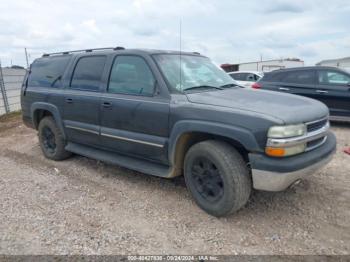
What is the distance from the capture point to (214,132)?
3.39 m

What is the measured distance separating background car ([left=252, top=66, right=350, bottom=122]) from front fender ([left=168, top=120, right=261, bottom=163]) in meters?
5.76

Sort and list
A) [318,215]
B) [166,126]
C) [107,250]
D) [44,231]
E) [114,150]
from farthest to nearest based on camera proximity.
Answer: [114,150] < [166,126] < [318,215] < [44,231] < [107,250]

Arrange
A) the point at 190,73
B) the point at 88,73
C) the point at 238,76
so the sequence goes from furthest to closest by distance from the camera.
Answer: the point at 238,76 < the point at 88,73 < the point at 190,73

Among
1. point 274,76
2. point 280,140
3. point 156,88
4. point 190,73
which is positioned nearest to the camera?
point 280,140

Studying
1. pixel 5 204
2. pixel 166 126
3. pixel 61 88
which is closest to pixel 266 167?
pixel 166 126

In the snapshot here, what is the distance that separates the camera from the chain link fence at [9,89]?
1147 centimetres

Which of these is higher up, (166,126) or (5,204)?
(166,126)

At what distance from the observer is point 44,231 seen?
3346mm

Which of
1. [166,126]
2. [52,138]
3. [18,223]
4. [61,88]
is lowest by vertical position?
[18,223]

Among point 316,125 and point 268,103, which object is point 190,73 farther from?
point 316,125

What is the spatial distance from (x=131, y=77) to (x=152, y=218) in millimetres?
1871

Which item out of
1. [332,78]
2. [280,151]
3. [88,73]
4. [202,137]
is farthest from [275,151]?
[332,78]

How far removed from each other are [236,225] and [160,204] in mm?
976

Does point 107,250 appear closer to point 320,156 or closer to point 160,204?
point 160,204
